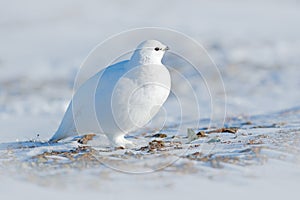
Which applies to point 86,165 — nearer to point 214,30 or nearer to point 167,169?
point 167,169

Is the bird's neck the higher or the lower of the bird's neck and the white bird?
the higher

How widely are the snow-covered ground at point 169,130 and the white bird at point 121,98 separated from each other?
0.29 metres

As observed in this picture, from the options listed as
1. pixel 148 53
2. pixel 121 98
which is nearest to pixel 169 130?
pixel 148 53

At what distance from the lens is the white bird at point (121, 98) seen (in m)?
5.65

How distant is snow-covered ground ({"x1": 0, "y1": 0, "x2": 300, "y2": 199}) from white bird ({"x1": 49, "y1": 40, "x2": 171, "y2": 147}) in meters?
0.29

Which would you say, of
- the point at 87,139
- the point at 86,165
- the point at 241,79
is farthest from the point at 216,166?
the point at 241,79

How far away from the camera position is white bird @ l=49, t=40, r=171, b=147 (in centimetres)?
565

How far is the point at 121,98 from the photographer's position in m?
5.62

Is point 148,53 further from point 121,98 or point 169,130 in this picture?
point 169,130

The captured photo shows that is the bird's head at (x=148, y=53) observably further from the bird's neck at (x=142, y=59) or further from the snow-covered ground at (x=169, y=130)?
the snow-covered ground at (x=169, y=130)

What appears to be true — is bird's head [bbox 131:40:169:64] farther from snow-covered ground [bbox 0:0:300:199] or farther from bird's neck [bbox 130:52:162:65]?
snow-covered ground [bbox 0:0:300:199]

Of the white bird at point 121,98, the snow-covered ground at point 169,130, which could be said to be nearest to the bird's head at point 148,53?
the white bird at point 121,98

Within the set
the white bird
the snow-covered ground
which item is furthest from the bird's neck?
the snow-covered ground

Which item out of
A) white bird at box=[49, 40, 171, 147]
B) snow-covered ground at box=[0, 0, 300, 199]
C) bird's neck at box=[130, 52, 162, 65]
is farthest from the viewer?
bird's neck at box=[130, 52, 162, 65]
